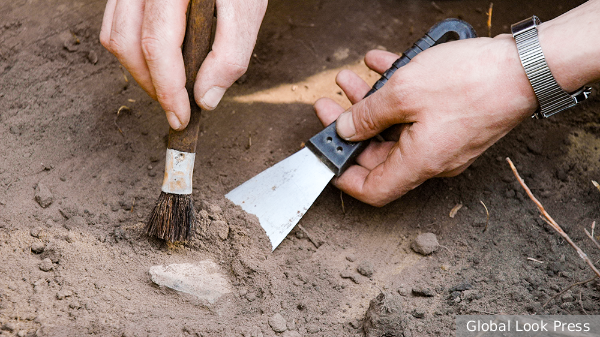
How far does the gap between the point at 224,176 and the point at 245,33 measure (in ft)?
2.26

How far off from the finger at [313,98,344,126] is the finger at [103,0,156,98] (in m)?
0.91

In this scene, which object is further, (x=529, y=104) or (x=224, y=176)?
(x=224, y=176)

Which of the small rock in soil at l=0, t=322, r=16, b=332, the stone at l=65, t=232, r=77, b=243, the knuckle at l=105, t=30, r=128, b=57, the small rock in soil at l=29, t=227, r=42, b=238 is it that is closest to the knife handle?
the knuckle at l=105, t=30, r=128, b=57

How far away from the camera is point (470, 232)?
6.32 feet

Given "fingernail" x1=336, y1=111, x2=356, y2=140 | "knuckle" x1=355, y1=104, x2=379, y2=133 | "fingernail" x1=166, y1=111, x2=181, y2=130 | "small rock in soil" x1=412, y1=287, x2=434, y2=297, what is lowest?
"small rock in soil" x1=412, y1=287, x2=434, y2=297

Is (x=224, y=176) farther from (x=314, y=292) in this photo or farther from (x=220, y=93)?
(x=314, y=292)

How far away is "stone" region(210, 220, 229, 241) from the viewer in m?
1.78

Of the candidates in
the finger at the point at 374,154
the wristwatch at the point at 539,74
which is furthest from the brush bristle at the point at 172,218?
the wristwatch at the point at 539,74

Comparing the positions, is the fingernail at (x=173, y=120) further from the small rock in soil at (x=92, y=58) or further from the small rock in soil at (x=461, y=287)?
the small rock in soil at (x=461, y=287)

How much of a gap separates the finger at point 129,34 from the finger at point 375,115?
0.85 metres

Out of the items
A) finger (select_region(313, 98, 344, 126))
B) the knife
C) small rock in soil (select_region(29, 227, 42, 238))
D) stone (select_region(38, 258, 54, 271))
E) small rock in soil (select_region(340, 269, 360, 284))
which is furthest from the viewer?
finger (select_region(313, 98, 344, 126))

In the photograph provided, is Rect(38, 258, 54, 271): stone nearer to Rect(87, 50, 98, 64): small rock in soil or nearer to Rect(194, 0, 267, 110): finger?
Rect(194, 0, 267, 110): finger

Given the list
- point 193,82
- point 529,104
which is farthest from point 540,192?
point 193,82

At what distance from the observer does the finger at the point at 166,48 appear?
154 cm
